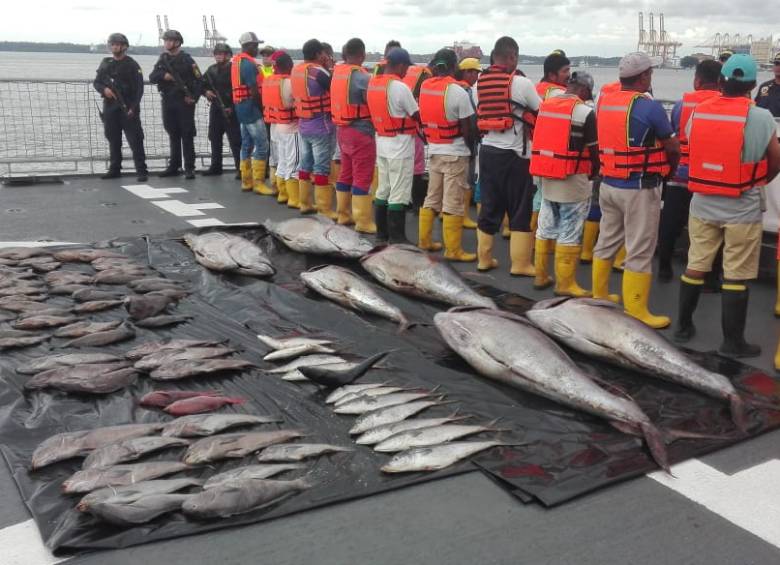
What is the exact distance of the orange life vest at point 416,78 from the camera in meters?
10.2

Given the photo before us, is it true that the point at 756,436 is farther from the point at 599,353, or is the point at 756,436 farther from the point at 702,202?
the point at 702,202

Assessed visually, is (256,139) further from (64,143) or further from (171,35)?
(64,143)

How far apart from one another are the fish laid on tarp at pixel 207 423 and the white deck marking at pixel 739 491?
226cm

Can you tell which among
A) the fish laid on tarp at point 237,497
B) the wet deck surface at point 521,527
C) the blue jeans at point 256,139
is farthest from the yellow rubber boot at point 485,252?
the blue jeans at point 256,139

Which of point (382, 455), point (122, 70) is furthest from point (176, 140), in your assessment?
point (382, 455)

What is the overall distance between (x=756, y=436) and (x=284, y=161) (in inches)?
325

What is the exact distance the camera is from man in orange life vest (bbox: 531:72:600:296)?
6898 millimetres

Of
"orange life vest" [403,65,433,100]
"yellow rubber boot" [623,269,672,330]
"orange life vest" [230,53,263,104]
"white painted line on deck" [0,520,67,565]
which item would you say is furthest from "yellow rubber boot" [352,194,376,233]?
"white painted line on deck" [0,520,67,565]

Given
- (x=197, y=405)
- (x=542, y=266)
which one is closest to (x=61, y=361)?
(x=197, y=405)

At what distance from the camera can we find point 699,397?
497 cm

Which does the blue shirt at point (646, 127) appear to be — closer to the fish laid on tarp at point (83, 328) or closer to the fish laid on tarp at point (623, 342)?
the fish laid on tarp at point (623, 342)

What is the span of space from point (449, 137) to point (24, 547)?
6.18m

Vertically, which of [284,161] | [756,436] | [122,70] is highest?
[122,70]

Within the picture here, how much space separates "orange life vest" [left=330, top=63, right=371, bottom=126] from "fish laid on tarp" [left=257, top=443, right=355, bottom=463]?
605 centimetres
